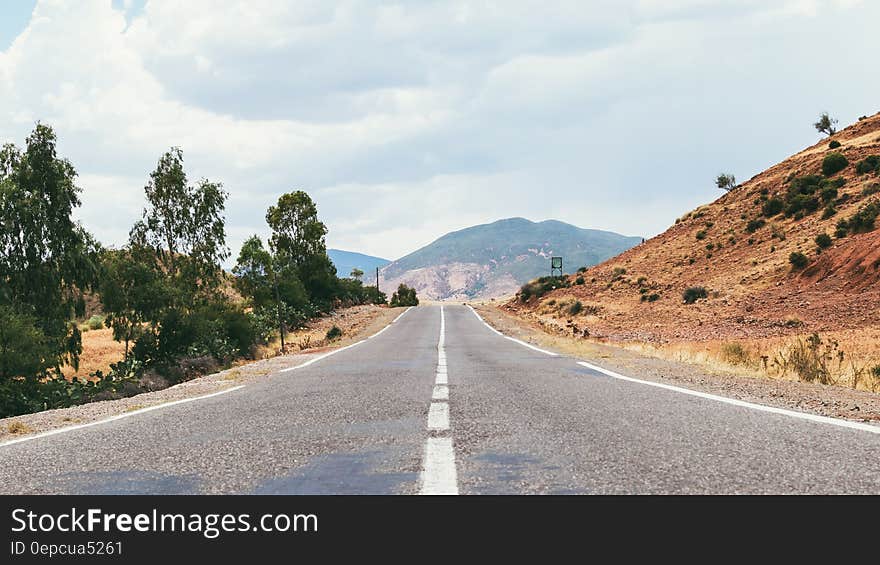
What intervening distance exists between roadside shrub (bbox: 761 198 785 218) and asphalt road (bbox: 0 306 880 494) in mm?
54317

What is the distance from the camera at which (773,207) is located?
5591 cm

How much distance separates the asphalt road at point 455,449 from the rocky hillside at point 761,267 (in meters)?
26.0

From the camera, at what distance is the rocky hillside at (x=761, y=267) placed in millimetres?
33156

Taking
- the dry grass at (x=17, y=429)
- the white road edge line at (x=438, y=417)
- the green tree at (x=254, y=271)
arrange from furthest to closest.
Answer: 1. the green tree at (x=254, y=271)
2. the dry grass at (x=17, y=429)
3. the white road edge line at (x=438, y=417)

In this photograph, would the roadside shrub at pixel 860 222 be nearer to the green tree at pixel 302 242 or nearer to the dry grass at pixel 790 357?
the dry grass at pixel 790 357

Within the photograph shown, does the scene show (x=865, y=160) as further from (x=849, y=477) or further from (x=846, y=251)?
(x=849, y=477)

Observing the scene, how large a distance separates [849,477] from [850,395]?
23.0ft

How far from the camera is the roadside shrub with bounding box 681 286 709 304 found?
44.1m

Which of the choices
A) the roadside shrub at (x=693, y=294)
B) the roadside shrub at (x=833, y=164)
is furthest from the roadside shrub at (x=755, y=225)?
the roadside shrub at (x=693, y=294)

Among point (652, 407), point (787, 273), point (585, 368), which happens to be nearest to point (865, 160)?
point (787, 273)

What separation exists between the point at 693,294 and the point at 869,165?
22160 millimetres

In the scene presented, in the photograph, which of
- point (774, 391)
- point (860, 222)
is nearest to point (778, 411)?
point (774, 391)
